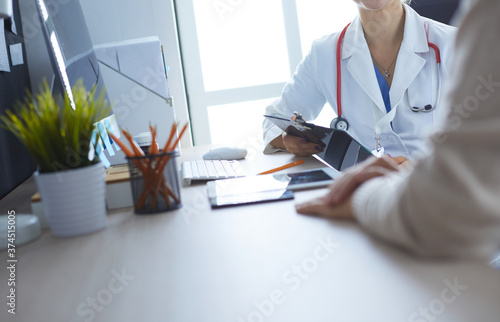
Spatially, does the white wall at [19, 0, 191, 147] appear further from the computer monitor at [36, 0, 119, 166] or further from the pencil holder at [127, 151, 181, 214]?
the pencil holder at [127, 151, 181, 214]

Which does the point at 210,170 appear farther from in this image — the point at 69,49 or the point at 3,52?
the point at 3,52

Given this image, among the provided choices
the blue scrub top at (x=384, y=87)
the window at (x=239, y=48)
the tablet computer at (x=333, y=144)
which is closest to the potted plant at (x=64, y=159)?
the tablet computer at (x=333, y=144)

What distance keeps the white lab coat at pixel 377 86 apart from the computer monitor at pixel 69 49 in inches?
21.8

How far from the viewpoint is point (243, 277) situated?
1.83ft

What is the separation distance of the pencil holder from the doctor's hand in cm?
25

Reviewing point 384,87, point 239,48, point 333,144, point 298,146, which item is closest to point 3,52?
point 298,146

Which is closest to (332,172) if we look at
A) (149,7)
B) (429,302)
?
(429,302)

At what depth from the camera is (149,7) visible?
2.53 meters

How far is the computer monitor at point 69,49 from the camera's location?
1186 mm

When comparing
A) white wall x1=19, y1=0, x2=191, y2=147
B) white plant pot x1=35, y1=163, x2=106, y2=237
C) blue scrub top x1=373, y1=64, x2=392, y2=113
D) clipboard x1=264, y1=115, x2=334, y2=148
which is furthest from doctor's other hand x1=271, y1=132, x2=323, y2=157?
white wall x1=19, y1=0, x2=191, y2=147

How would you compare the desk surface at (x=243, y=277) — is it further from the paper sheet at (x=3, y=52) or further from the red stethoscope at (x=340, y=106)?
the paper sheet at (x=3, y=52)

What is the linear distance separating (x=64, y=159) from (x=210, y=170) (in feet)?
1.73

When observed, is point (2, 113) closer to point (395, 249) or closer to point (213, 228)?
point (213, 228)

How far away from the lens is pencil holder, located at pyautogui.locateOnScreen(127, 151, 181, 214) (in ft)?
2.77
